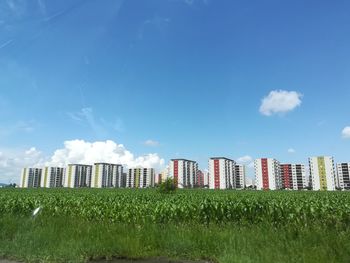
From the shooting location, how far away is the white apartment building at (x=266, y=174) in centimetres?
13988

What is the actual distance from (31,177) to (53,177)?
679 inches

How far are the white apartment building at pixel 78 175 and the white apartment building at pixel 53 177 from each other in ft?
15.8

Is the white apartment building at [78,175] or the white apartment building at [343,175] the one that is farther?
the white apartment building at [78,175]

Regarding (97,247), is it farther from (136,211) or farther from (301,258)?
(136,211)

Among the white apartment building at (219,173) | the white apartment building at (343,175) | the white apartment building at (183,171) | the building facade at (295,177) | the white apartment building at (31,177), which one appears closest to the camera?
the white apartment building at (219,173)

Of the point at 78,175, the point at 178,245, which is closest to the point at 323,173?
the point at 78,175

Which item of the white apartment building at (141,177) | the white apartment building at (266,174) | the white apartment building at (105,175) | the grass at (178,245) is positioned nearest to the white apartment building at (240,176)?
the white apartment building at (266,174)

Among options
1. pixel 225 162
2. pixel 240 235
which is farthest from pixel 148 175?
pixel 240 235

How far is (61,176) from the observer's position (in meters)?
186

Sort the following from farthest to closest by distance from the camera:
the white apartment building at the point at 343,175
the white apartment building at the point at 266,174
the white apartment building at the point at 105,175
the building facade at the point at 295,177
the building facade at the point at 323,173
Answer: the white apartment building at the point at 105,175 → the building facade at the point at 295,177 → the white apartment building at the point at 343,175 → the white apartment building at the point at 266,174 → the building facade at the point at 323,173

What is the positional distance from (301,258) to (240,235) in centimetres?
215

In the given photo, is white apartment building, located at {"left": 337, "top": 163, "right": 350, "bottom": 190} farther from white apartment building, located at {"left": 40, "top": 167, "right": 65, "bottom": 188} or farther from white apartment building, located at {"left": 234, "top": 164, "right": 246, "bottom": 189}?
white apartment building, located at {"left": 40, "top": 167, "right": 65, "bottom": 188}

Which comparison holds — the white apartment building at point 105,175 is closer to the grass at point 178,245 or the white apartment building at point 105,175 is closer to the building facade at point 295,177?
the building facade at point 295,177

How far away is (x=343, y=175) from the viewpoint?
5920 inches
